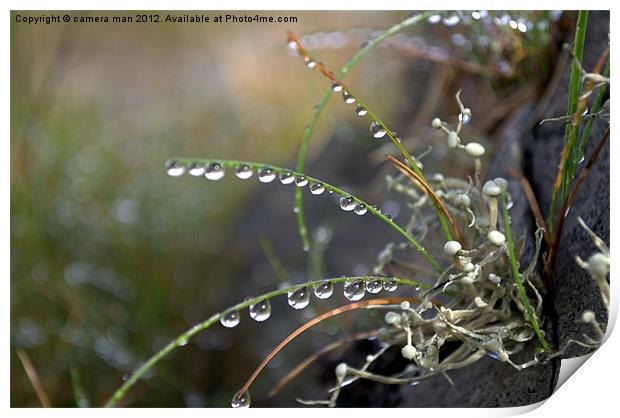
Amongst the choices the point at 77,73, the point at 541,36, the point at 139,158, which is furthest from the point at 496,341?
the point at 77,73

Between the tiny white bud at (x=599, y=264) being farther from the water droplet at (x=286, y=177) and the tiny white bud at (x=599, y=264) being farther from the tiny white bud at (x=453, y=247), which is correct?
the water droplet at (x=286, y=177)

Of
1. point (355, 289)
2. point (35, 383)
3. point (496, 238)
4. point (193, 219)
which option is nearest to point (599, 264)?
point (496, 238)

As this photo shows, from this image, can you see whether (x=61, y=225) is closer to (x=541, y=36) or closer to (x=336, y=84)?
(x=336, y=84)

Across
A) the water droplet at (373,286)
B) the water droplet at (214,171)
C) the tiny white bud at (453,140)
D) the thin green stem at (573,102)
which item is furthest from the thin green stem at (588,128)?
the water droplet at (214,171)

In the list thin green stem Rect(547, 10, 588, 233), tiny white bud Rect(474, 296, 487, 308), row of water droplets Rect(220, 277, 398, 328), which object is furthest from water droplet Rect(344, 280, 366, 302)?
thin green stem Rect(547, 10, 588, 233)

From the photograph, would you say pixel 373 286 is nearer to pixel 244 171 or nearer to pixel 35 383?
pixel 244 171

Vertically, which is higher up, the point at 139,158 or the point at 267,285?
the point at 139,158

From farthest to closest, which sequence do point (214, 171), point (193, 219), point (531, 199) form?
point (193, 219), point (531, 199), point (214, 171)

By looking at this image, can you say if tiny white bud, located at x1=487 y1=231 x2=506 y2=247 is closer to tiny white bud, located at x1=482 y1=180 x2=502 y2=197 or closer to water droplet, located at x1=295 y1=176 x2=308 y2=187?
tiny white bud, located at x1=482 y1=180 x2=502 y2=197
